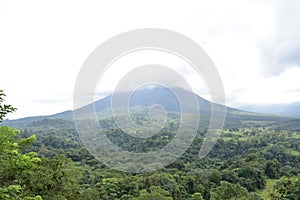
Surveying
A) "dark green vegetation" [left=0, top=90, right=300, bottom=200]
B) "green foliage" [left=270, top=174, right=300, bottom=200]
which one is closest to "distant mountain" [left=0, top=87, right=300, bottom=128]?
"dark green vegetation" [left=0, top=90, right=300, bottom=200]

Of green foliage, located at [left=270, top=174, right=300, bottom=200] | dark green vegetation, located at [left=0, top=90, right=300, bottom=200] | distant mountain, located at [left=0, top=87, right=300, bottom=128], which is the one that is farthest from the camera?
green foliage, located at [left=270, top=174, right=300, bottom=200]

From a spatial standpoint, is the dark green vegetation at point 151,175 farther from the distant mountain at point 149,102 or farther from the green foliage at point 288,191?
the distant mountain at point 149,102

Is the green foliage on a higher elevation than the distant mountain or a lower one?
lower

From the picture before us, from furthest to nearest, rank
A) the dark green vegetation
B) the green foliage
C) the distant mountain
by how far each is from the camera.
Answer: the green foliage < the distant mountain < the dark green vegetation

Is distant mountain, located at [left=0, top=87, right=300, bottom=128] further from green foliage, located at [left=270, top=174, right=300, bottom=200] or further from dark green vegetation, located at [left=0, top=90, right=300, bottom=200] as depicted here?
green foliage, located at [left=270, top=174, right=300, bottom=200]

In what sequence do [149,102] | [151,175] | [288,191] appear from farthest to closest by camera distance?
[149,102] → [151,175] → [288,191]

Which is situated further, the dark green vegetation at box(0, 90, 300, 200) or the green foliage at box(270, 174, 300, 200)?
the green foliage at box(270, 174, 300, 200)

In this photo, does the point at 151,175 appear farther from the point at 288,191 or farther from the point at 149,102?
the point at 288,191

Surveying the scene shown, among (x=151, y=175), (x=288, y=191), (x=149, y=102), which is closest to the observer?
(x=288, y=191)

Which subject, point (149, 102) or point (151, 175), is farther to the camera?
point (149, 102)

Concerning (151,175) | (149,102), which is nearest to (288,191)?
(151,175)
